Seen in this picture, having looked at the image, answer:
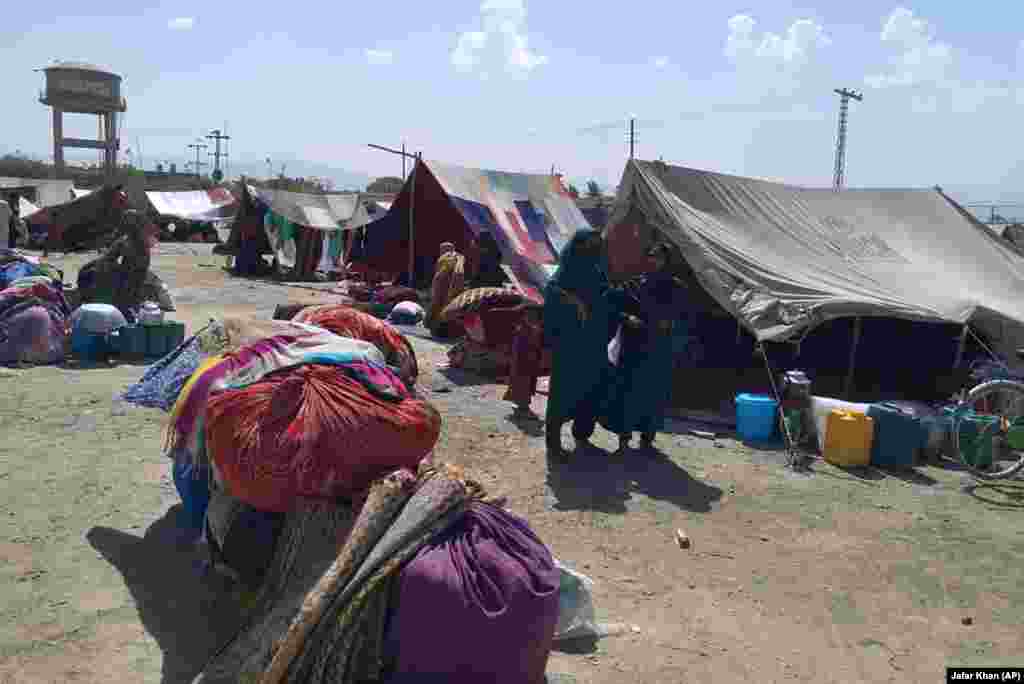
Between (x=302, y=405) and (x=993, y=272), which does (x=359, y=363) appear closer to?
(x=302, y=405)

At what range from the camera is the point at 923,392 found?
8.52m

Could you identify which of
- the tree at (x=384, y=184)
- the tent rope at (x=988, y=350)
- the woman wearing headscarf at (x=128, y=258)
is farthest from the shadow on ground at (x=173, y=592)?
the tree at (x=384, y=184)

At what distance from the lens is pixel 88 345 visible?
328 inches

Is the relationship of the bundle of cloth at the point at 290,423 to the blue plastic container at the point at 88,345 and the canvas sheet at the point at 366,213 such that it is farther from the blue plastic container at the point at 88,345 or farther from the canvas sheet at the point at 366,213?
the canvas sheet at the point at 366,213

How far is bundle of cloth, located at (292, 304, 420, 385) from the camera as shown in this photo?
16.5 ft

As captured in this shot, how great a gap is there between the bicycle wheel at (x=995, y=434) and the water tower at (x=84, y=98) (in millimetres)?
50605

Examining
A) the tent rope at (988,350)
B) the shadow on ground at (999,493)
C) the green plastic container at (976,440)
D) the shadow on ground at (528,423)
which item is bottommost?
the shadow on ground at (528,423)

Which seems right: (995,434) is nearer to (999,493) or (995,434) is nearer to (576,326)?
(999,493)

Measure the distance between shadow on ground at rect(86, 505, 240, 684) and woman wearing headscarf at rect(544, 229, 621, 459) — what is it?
2598 mm

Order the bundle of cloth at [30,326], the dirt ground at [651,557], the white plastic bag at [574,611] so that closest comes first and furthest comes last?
the dirt ground at [651,557] → the white plastic bag at [574,611] → the bundle of cloth at [30,326]

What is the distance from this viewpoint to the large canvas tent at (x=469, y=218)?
42.6 ft

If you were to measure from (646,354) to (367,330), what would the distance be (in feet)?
6.79

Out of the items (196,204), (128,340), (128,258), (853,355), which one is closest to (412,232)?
(128,258)

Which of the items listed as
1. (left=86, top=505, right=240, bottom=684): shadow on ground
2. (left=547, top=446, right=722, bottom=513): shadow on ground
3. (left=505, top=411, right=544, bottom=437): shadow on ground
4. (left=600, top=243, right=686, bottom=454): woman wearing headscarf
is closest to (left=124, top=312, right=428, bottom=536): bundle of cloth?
(left=86, top=505, right=240, bottom=684): shadow on ground
